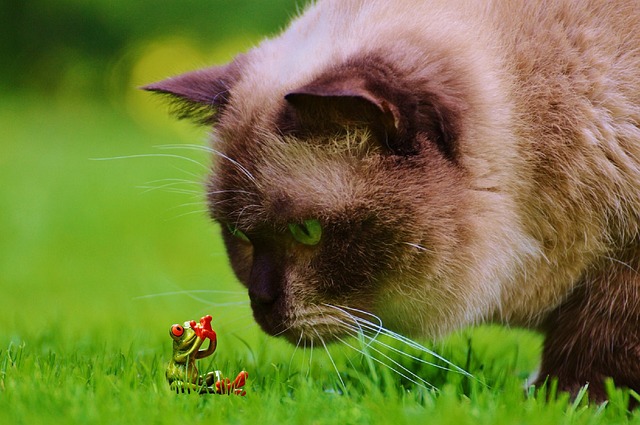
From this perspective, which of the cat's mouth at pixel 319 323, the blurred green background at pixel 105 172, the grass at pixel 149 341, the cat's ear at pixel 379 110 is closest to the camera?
the grass at pixel 149 341

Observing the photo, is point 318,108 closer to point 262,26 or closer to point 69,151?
point 69,151

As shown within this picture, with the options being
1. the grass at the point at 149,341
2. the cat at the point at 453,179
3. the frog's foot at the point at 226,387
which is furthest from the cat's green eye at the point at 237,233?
the frog's foot at the point at 226,387

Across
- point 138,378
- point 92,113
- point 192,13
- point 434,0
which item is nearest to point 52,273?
point 138,378

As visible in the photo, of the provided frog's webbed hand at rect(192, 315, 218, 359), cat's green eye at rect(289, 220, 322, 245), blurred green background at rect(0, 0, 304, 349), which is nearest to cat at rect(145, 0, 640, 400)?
cat's green eye at rect(289, 220, 322, 245)

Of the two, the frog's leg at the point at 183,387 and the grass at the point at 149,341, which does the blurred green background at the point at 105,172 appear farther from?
the frog's leg at the point at 183,387

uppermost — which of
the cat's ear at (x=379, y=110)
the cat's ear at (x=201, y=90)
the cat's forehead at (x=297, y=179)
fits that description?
the cat's ear at (x=201, y=90)

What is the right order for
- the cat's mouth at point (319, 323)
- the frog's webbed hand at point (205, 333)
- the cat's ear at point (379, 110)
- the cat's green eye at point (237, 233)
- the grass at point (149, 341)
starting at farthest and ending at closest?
the cat's green eye at point (237, 233), the cat's mouth at point (319, 323), the frog's webbed hand at point (205, 333), the cat's ear at point (379, 110), the grass at point (149, 341)

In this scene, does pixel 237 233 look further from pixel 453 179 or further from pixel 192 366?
pixel 453 179
